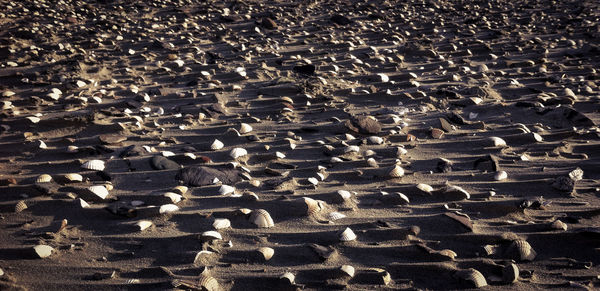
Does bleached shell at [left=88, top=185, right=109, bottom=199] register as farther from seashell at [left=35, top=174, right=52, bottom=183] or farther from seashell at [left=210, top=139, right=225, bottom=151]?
seashell at [left=210, top=139, right=225, bottom=151]

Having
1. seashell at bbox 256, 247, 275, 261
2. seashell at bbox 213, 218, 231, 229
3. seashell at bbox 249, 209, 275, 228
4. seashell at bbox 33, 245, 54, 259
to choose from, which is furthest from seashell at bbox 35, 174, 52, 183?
seashell at bbox 256, 247, 275, 261

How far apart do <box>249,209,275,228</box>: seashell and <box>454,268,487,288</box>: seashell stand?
913mm

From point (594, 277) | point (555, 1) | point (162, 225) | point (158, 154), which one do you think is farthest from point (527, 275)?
point (555, 1)

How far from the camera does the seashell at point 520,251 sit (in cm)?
206

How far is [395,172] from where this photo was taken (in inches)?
112

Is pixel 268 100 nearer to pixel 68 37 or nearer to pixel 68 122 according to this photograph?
pixel 68 122

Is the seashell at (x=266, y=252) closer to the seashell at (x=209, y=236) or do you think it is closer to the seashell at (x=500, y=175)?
the seashell at (x=209, y=236)

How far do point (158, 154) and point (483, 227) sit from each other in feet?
6.82

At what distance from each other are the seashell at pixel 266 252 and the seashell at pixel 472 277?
2.60ft

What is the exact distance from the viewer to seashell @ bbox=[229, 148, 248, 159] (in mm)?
3172

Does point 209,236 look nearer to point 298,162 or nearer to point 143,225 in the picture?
point 143,225

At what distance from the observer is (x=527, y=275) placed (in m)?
1.96

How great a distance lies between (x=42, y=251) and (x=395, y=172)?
1919 millimetres

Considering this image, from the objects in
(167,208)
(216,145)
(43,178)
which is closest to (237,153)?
(216,145)
